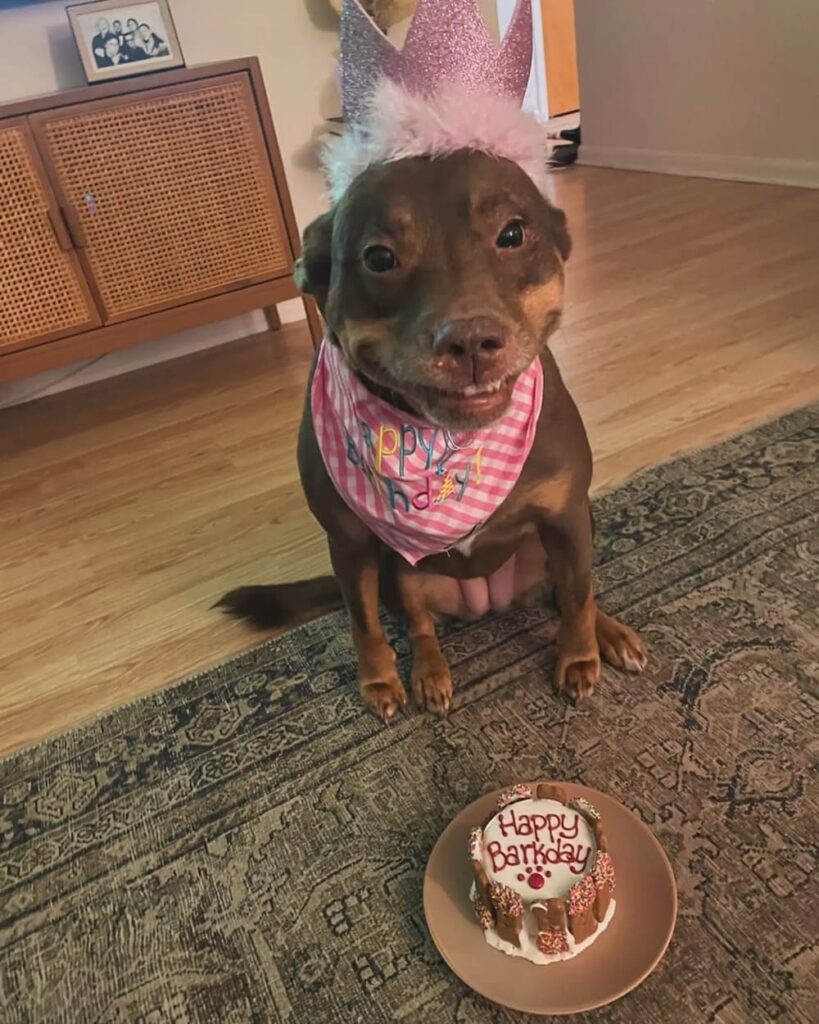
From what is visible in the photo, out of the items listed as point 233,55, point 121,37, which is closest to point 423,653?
point 121,37

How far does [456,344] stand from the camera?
3.36ft

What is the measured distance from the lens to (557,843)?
3.45 ft

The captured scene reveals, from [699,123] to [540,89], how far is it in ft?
8.35

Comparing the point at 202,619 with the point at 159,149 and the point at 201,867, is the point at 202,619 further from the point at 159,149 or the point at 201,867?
the point at 159,149

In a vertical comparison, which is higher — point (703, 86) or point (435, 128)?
point (435, 128)

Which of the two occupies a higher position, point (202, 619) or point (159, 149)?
→ point (159, 149)

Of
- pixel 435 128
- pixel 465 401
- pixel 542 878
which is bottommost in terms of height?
pixel 542 878

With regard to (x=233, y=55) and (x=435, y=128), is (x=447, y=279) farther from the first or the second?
(x=233, y=55)

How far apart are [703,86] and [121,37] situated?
9.74 ft

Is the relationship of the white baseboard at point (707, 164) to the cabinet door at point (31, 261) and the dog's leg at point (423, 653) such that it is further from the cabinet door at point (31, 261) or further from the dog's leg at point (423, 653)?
the dog's leg at point (423, 653)

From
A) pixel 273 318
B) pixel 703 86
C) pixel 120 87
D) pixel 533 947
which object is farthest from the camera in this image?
pixel 703 86

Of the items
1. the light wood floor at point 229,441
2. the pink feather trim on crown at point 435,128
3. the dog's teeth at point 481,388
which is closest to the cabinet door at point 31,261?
the light wood floor at point 229,441

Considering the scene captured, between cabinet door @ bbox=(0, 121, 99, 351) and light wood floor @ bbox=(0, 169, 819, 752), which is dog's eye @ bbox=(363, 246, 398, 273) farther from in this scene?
cabinet door @ bbox=(0, 121, 99, 351)

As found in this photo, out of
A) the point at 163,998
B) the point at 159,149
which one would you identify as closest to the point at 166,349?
the point at 159,149
